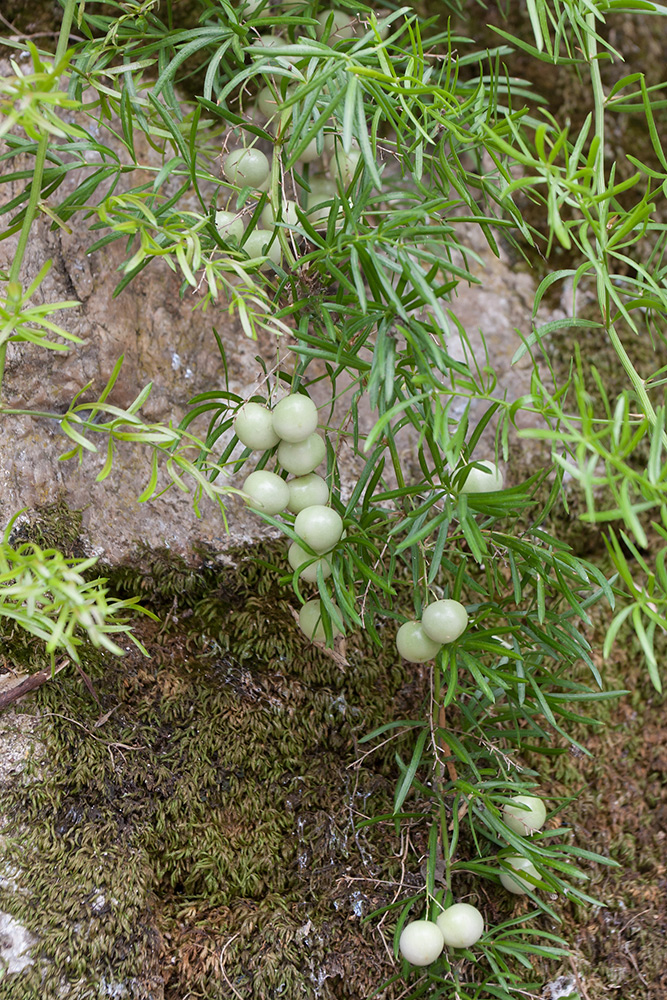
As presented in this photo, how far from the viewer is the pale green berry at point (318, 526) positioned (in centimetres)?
94

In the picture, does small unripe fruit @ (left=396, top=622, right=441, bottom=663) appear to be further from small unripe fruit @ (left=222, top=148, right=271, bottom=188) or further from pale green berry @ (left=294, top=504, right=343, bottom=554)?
small unripe fruit @ (left=222, top=148, right=271, bottom=188)

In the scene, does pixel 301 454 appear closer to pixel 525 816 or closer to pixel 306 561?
pixel 306 561

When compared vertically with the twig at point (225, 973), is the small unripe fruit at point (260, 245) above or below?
above

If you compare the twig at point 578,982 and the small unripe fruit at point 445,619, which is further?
the twig at point 578,982

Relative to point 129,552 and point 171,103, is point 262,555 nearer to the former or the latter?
point 129,552

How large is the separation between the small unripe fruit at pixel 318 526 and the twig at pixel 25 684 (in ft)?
1.30

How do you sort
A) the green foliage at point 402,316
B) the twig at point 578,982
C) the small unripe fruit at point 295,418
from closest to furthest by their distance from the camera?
the green foliage at point 402,316 < the small unripe fruit at point 295,418 < the twig at point 578,982

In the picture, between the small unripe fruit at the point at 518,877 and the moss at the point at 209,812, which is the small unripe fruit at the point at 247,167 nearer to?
the moss at the point at 209,812

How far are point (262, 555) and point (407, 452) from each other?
342 millimetres

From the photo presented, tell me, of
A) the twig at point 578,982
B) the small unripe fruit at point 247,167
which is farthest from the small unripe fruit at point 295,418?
the twig at point 578,982

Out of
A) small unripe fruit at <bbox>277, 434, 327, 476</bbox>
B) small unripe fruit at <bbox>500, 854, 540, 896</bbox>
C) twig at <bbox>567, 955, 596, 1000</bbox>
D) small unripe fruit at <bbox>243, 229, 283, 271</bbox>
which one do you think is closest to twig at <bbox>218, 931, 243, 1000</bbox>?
small unripe fruit at <bbox>500, 854, 540, 896</bbox>

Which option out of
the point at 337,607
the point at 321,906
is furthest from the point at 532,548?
the point at 321,906

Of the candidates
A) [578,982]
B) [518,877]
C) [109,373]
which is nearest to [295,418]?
[109,373]

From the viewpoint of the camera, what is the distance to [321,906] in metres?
1.12
